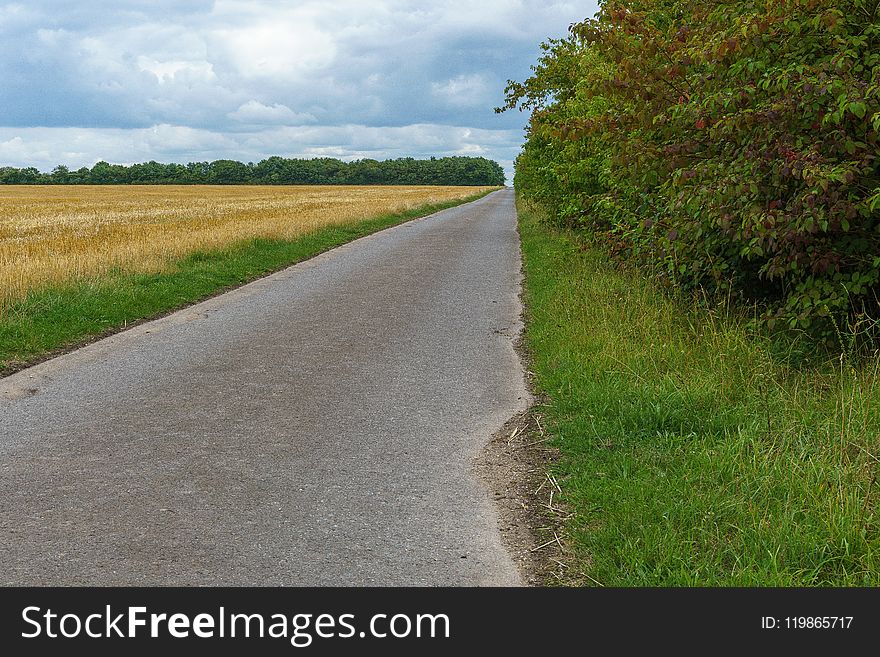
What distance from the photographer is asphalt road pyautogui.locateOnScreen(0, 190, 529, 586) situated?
3979mm

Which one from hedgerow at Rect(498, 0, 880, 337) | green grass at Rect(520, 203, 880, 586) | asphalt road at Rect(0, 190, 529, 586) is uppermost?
hedgerow at Rect(498, 0, 880, 337)

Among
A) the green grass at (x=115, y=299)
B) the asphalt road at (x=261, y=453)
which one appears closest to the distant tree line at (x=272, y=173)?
the green grass at (x=115, y=299)

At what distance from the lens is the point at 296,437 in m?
5.93

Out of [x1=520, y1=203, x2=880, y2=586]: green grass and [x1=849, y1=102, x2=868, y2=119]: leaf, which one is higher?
[x1=849, y1=102, x2=868, y2=119]: leaf

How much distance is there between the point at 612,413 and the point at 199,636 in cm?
360

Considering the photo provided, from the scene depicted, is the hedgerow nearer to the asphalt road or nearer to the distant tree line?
the asphalt road

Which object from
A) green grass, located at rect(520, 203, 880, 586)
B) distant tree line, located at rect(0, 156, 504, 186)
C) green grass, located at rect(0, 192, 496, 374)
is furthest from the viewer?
distant tree line, located at rect(0, 156, 504, 186)

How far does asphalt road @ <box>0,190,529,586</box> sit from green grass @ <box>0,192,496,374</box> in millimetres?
550

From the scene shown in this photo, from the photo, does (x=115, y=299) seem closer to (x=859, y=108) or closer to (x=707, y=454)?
(x=707, y=454)

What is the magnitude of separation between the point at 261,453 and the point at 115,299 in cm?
694

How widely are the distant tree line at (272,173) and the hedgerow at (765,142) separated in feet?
464

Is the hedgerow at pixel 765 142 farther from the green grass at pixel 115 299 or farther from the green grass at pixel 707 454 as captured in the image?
the green grass at pixel 115 299

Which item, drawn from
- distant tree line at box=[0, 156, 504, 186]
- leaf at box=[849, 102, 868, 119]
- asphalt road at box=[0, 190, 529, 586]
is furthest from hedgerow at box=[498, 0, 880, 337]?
distant tree line at box=[0, 156, 504, 186]

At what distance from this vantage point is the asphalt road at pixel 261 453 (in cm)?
398
